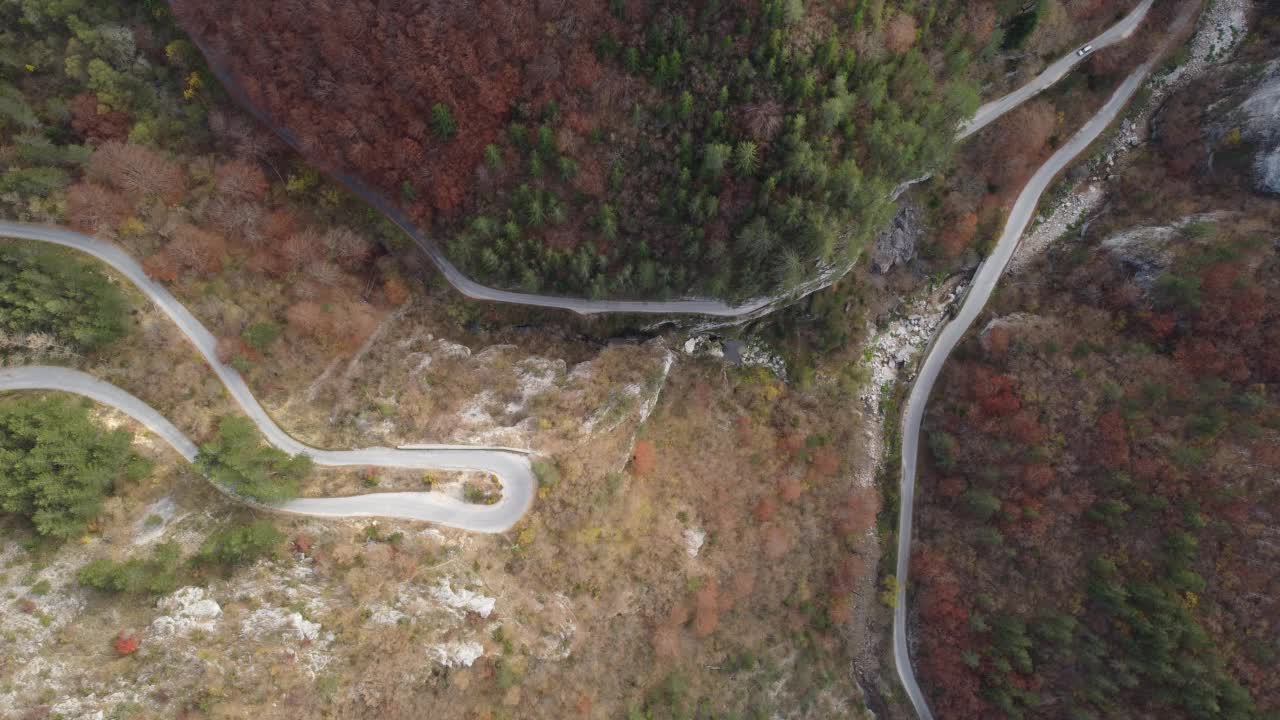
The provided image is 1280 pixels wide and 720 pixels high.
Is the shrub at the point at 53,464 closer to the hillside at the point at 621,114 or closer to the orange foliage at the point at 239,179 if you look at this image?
the orange foliage at the point at 239,179

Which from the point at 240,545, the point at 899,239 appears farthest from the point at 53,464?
the point at 899,239

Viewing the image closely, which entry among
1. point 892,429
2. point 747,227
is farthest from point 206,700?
point 892,429

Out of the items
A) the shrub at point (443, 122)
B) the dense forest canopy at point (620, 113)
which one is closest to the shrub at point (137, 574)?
the dense forest canopy at point (620, 113)

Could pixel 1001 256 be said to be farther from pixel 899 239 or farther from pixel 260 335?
pixel 260 335

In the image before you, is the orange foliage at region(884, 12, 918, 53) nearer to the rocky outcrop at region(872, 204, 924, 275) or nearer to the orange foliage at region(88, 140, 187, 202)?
the rocky outcrop at region(872, 204, 924, 275)

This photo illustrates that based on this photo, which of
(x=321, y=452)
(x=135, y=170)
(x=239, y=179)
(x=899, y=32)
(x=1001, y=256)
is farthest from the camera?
(x=1001, y=256)

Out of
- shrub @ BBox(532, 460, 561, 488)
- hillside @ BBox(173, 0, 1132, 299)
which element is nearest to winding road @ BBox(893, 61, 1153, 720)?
hillside @ BBox(173, 0, 1132, 299)

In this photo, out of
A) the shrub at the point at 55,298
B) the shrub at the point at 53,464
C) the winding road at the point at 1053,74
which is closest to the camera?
the shrub at the point at 53,464

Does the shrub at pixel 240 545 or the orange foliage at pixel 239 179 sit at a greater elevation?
the orange foliage at pixel 239 179

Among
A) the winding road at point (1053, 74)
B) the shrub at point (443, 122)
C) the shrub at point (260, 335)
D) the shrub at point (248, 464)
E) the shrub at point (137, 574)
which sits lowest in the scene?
the shrub at point (137, 574)
